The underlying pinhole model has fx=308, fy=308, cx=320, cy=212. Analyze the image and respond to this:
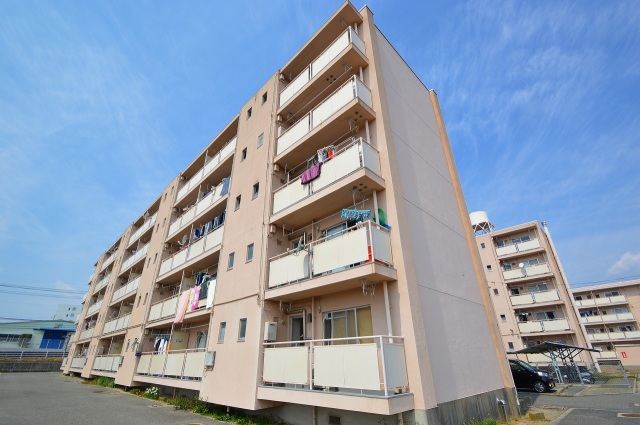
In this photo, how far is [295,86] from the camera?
1530cm

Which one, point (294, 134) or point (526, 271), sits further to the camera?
point (526, 271)

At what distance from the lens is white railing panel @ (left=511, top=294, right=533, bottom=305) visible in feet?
101

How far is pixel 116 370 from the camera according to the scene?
73.8 ft

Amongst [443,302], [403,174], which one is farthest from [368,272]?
[403,174]

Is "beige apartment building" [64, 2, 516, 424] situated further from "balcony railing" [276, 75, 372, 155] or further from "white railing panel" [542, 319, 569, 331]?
"white railing panel" [542, 319, 569, 331]

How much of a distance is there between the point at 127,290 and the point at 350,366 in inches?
1049

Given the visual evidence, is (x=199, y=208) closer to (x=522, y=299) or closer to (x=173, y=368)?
(x=173, y=368)

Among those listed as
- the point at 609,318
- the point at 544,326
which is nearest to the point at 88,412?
the point at 544,326

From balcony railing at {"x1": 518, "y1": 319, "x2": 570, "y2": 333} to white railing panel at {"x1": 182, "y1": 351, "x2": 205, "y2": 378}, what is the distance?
30497mm

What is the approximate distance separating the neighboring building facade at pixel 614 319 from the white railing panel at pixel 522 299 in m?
14.9

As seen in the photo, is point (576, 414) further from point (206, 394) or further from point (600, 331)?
point (600, 331)

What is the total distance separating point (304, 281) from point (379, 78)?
8612 millimetres

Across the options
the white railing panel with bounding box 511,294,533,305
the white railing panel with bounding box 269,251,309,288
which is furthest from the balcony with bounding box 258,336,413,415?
the white railing panel with bounding box 511,294,533,305

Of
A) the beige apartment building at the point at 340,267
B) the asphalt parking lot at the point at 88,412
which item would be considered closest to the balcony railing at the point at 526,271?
the beige apartment building at the point at 340,267
